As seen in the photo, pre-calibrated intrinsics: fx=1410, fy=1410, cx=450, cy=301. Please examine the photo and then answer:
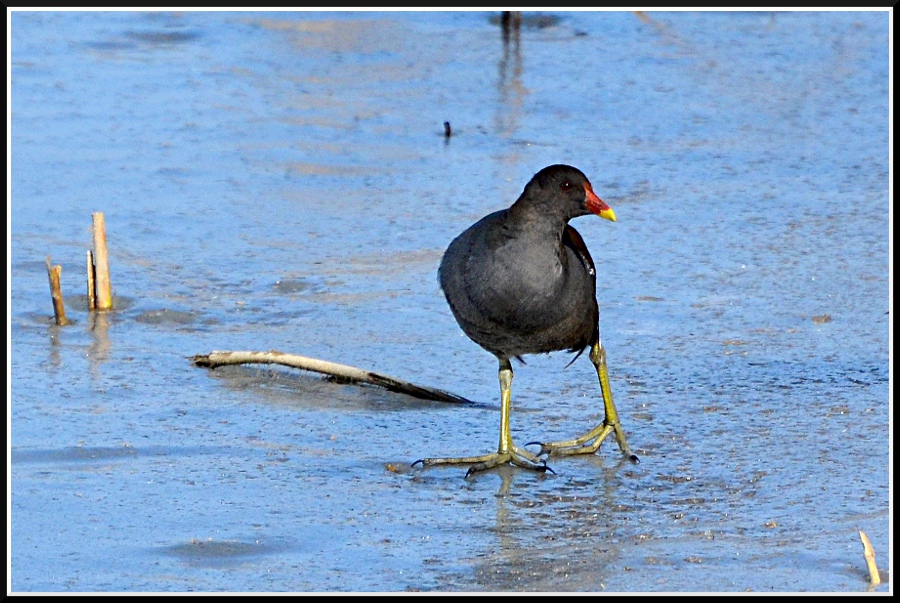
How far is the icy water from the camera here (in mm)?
3619

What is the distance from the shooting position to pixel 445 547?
11.7 feet

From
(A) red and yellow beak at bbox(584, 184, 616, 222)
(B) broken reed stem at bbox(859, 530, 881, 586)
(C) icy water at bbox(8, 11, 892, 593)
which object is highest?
(A) red and yellow beak at bbox(584, 184, 616, 222)

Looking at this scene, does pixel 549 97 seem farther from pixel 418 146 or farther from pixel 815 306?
pixel 815 306

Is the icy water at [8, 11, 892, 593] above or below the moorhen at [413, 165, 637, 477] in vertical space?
below

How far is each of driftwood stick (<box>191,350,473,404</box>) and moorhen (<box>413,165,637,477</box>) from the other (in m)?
0.41

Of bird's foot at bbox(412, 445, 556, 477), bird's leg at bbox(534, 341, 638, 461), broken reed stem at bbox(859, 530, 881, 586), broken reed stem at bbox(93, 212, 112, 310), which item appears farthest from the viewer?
broken reed stem at bbox(93, 212, 112, 310)

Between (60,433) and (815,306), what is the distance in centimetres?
293

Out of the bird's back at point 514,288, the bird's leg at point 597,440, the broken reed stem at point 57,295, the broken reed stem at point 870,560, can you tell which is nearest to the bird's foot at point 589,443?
the bird's leg at point 597,440

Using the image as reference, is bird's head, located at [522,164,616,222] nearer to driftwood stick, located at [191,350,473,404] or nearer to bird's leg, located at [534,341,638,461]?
bird's leg, located at [534,341,638,461]

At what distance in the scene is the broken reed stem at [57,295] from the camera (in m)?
5.16

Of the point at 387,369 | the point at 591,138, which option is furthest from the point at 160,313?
the point at 591,138

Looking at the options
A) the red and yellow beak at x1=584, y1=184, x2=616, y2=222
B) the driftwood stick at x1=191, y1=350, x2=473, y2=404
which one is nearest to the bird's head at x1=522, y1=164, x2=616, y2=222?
the red and yellow beak at x1=584, y1=184, x2=616, y2=222

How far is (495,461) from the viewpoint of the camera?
4.22m

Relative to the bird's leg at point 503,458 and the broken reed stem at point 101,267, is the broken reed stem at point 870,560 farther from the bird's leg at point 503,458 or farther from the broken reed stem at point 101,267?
the broken reed stem at point 101,267
